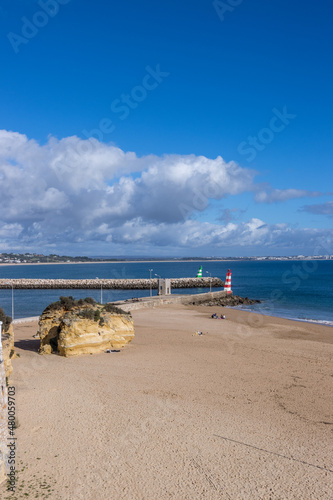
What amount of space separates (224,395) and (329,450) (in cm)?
394

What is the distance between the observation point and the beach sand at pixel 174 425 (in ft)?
24.5

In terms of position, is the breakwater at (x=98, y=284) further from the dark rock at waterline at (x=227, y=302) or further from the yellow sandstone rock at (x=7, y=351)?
the yellow sandstone rock at (x=7, y=351)

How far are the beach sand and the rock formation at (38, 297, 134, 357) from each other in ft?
2.36

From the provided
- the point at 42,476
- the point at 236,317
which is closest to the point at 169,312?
the point at 236,317

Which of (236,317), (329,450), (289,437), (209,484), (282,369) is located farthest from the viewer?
(236,317)

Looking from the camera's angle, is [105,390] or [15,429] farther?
[105,390]

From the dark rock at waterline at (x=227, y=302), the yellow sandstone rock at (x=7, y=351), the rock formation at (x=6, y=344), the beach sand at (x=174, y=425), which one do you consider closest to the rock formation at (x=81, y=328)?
the beach sand at (x=174, y=425)

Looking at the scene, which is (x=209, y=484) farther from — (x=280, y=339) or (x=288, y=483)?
(x=280, y=339)

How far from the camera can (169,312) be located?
124 feet

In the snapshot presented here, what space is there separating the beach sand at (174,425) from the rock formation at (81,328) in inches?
28.3

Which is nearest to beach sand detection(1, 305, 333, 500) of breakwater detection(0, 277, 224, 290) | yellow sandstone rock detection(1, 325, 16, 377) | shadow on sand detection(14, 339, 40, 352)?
yellow sandstone rock detection(1, 325, 16, 377)

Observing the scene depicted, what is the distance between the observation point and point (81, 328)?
17250mm

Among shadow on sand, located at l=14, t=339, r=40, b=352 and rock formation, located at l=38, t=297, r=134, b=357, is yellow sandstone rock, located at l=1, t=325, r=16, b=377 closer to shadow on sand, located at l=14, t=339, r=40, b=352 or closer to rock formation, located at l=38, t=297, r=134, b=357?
rock formation, located at l=38, t=297, r=134, b=357

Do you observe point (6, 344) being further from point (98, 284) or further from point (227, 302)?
point (98, 284)
